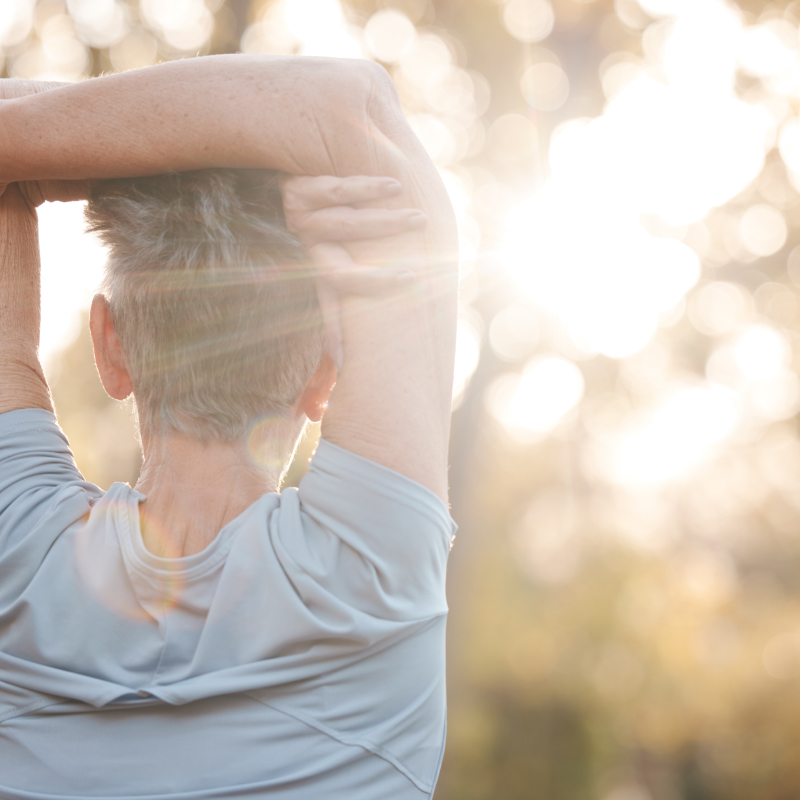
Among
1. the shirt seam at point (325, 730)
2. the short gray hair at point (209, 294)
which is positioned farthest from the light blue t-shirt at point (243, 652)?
the short gray hair at point (209, 294)

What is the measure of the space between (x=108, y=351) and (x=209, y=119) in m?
0.59

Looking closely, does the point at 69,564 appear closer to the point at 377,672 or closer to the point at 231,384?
the point at 231,384

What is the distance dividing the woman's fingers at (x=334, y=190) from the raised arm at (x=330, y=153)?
24mm

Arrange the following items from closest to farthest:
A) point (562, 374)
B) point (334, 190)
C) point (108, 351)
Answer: point (334, 190) < point (108, 351) < point (562, 374)

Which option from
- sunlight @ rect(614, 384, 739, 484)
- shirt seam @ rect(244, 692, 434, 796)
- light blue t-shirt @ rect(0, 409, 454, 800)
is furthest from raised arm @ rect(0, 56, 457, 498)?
sunlight @ rect(614, 384, 739, 484)

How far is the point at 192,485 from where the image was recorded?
151 cm

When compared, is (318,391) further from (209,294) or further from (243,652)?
Answer: (243,652)

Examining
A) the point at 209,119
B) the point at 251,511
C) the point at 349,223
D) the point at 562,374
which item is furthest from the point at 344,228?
the point at 562,374

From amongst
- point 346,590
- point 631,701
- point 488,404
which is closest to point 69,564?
point 346,590

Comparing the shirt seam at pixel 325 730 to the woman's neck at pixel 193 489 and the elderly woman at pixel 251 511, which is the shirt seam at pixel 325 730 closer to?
the elderly woman at pixel 251 511

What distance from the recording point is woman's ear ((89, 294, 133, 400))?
1.60 meters

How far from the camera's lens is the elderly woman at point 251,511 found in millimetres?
1266

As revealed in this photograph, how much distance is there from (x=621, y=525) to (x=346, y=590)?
2003cm

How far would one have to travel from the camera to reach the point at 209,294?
147 centimetres
